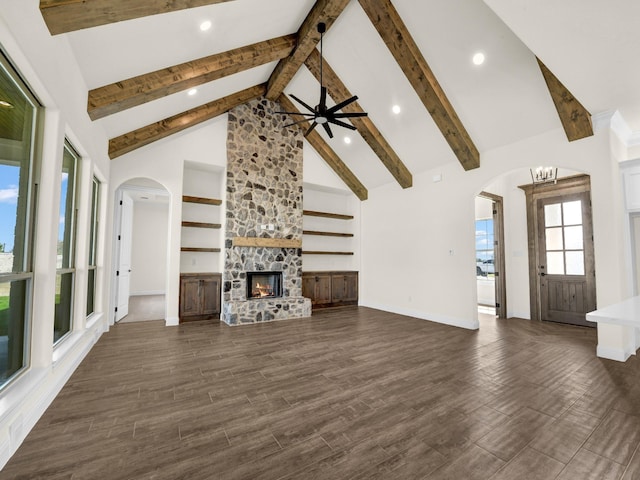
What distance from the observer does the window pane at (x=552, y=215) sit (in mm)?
5988

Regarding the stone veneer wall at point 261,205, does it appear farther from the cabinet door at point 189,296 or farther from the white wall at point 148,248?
the white wall at point 148,248

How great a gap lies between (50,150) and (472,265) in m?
5.97

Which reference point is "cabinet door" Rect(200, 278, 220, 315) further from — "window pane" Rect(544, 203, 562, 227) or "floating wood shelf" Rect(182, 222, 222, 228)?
"window pane" Rect(544, 203, 562, 227)

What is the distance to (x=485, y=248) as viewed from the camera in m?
8.09

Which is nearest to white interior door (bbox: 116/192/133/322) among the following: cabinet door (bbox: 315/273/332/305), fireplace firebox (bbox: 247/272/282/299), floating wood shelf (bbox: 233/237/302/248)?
floating wood shelf (bbox: 233/237/302/248)

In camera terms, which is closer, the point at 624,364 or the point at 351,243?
the point at 624,364

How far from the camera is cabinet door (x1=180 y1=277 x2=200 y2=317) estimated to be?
5783 mm

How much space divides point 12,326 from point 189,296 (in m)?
3.74

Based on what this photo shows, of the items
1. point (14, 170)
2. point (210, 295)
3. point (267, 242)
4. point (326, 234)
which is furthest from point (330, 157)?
point (14, 170)

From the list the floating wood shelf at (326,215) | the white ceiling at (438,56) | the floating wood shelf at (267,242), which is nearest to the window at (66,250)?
the white ceiling at (438,56)

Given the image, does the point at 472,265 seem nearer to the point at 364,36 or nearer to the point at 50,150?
the point at 364,36

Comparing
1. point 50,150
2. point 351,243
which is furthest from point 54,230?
point 351,243

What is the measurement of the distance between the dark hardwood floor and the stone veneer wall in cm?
179

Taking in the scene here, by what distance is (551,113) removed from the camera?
4285 millimetres
